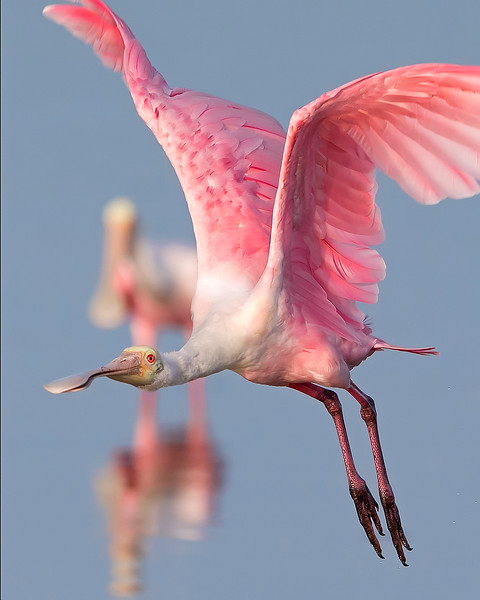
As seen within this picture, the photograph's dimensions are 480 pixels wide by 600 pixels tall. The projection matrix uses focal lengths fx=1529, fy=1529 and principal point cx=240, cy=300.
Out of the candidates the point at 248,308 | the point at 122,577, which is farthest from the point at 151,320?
the point at 248,308

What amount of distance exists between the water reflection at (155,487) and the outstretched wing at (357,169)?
11.1ft

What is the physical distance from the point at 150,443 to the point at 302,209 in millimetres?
5977

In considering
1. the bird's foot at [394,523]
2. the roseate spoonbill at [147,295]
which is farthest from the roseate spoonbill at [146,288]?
the bird's foot at [394,523]

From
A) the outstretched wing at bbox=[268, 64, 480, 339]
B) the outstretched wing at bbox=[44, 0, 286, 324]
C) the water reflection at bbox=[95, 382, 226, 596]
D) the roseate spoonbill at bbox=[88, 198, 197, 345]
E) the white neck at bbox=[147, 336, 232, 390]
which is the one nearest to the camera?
the outstretched wing at bbox=[268, 64, 480, 339]

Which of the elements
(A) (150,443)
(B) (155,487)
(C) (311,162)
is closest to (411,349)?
(C) (311,162)

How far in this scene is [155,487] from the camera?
1123 cm

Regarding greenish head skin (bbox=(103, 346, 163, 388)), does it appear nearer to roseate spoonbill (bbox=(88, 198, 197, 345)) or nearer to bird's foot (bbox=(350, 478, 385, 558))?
bird's foot (bbox=(350, 478, 385, 558))

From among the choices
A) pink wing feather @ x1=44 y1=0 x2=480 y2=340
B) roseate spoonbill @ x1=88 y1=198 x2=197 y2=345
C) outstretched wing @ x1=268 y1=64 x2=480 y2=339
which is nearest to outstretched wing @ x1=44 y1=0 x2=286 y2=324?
pink wing feather @ x1=44 y1=0 x2=480 y2=340

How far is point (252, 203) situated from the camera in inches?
273

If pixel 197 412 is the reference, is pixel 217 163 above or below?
above

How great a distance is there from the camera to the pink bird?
5.98 metres

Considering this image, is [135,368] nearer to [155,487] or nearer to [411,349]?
[411,349]

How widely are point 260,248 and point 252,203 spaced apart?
241mm

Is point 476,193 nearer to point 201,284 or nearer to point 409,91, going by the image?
point 409,91
